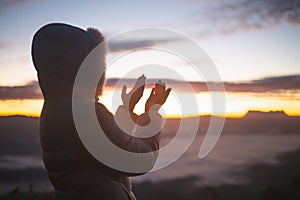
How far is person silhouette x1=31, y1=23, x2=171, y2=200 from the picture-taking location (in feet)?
5.34

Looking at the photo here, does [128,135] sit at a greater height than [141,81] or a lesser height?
lesser

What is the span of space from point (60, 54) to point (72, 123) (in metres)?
0.32

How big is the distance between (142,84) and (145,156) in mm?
342

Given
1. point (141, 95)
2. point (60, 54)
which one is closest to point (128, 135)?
point (141, 95)

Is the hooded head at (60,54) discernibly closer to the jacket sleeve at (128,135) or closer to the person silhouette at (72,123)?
the person silhouette at (72,123)

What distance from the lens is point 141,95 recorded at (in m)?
1.76

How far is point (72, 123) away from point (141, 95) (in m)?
0.35

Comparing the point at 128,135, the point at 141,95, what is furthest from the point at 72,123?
the point at 141,95

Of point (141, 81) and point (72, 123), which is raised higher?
point (141, 81)

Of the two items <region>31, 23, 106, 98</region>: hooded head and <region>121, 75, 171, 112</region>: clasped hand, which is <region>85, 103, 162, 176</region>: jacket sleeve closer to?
<region>121, 75, 171, 112</region>: clasped hand

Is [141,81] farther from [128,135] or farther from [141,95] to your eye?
[128,135]

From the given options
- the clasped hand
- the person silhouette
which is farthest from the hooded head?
the clasped hand

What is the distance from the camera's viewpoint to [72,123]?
5.32ft

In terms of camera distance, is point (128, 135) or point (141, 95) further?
point (141, 95)
